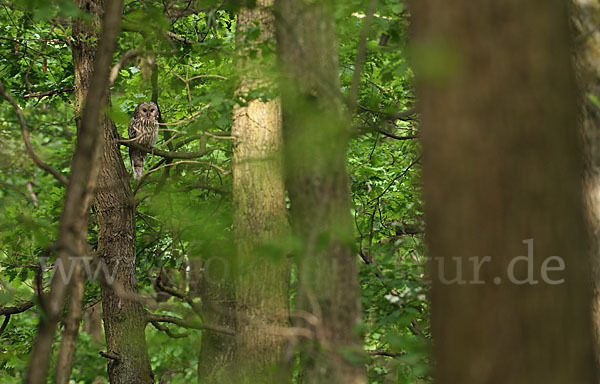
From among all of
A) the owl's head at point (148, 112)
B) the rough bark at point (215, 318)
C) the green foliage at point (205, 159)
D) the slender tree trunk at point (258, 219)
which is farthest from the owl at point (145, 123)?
the slender tree trunk at point (258, 219)

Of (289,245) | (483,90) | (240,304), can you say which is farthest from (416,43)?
(240,304)

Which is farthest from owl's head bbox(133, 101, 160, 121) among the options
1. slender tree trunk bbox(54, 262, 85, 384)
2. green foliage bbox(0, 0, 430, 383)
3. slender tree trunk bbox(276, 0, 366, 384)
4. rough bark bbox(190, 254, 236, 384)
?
slender tree trunk bbox(54, 262, 85, 384)

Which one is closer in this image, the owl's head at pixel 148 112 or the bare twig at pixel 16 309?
the bare twig at pixel 16 309

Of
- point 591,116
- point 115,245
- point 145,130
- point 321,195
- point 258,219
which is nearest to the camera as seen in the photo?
point 321,195

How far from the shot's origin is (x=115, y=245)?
6.18 meters

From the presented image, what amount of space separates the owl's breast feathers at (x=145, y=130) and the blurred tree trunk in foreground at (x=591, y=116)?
14.2 ft

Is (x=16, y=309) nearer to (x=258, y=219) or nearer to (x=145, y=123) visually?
(x=145, y=123)

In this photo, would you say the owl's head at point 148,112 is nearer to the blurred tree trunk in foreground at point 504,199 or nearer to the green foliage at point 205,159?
the green foliage at point 205,159

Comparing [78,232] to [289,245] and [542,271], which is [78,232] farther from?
[542,271]

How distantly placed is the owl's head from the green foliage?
21 centimetres

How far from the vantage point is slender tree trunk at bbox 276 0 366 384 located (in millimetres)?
2643

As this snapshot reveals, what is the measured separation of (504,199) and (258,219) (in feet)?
8.72

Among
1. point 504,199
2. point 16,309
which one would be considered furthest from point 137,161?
point 504,199

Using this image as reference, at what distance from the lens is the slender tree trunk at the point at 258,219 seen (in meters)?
4.19
